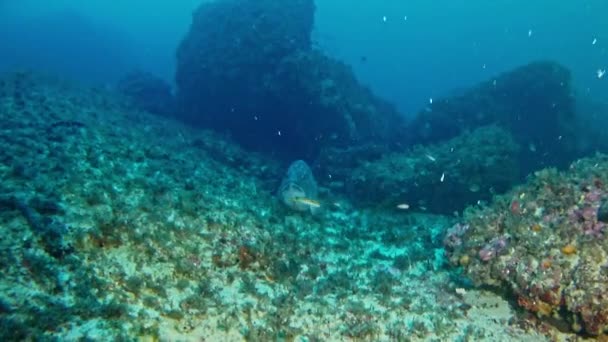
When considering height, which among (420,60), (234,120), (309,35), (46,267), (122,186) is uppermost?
(420,60)

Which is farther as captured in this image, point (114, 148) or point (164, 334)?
point (114, 148)

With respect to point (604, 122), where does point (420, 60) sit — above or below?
above

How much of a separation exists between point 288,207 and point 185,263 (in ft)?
14.7

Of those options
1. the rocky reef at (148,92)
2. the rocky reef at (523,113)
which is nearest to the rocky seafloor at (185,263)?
the rocky reef at (148,92)

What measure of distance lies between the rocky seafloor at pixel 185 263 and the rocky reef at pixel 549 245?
1.72 feet

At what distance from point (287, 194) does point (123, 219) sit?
475 centimetres

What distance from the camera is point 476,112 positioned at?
20.1m

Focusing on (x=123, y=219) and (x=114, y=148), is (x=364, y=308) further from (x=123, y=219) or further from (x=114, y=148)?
(x=114, y=148)

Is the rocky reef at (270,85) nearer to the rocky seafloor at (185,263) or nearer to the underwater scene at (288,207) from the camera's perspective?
the underwater scene at (288,207)

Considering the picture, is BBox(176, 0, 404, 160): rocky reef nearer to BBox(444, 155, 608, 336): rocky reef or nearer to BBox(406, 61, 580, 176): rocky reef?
BBox(406, 61, 580, 176): rocky reef

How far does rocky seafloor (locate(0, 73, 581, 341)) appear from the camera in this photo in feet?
16.6

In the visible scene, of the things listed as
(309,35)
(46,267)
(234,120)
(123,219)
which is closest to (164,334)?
(46,267)

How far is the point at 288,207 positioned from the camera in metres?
10.6

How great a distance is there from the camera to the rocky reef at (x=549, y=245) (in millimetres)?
5379
